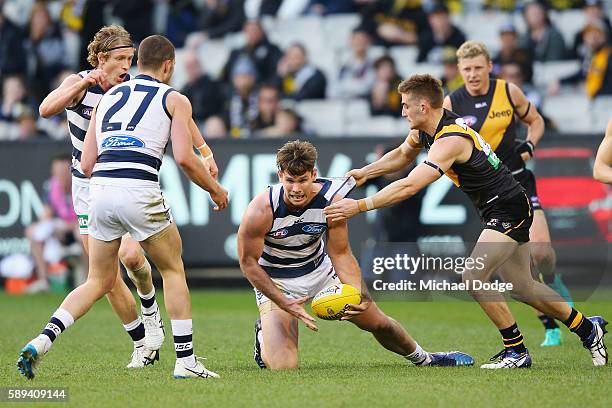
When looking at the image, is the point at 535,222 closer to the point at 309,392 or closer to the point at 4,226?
the point at 309,392

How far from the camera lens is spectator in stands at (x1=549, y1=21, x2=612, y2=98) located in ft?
55.6

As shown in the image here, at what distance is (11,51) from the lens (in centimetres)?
1945

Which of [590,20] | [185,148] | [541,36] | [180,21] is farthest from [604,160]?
[180,21]

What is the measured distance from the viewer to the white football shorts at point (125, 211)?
7.64 metres

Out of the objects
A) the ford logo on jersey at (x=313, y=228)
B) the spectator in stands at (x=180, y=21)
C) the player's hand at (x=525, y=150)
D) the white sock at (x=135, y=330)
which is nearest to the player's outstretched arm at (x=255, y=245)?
the ford logo on jersey at (x=313, y=228)

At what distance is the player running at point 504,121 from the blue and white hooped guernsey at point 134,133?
358cm

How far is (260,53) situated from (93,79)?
10444 mm

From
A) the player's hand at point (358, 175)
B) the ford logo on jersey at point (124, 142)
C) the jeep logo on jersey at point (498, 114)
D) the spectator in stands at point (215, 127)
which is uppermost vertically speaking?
the ford logo on jersey at point (124, 142)

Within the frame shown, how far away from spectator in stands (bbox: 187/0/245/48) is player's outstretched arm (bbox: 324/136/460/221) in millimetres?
11812

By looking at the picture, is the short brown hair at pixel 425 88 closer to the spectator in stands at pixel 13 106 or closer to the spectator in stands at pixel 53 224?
the spectator in stands at pixel 53 224

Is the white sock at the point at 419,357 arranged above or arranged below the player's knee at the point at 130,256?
below

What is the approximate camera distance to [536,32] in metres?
17.7

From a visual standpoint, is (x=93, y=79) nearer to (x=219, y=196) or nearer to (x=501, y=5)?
(x=219, y=196)

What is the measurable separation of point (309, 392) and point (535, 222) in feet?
12.7
